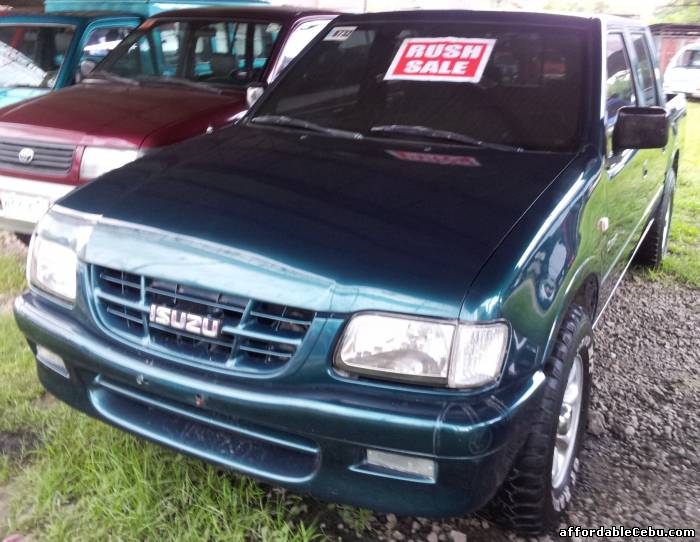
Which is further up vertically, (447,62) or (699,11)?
(447,62)

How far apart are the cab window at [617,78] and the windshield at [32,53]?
4.26 metres

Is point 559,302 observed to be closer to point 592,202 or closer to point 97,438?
point 592,202

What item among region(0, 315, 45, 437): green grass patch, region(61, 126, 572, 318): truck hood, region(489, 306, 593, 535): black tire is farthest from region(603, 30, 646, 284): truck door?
region(0, 315, 45, 437): green grass patch

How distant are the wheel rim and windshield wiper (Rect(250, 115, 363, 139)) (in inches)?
49.0

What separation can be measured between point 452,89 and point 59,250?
164 centimetres

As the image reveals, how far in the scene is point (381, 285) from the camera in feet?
5.84

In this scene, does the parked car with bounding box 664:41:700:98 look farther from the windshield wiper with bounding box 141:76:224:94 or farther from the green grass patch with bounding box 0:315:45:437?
the green grass patch with bounding box 0:315:45:437

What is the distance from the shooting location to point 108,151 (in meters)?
3.82

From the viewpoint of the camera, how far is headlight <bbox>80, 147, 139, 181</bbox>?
3.79 m

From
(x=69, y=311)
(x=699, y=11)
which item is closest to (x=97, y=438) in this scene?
(x=69, y=311)

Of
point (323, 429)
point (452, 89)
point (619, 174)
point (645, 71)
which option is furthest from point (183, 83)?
point (323, 429)

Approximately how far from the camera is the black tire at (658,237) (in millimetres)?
4465

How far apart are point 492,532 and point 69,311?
155 cm

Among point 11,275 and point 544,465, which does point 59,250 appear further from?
point 11,275
